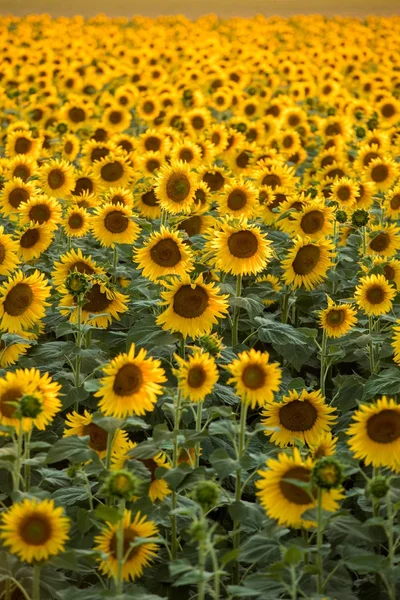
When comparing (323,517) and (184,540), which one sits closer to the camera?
(323,517)

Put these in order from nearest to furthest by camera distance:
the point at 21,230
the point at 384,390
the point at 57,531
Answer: the point at 57,531 < the point at 384,390 < the point at 21,230

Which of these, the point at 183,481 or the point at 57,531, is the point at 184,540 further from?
the point at 57,531

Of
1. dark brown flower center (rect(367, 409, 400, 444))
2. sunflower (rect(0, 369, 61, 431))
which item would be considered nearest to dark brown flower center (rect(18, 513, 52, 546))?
sunflower (rect(0, 369, 61, 431))

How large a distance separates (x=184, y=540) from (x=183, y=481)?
34 cm

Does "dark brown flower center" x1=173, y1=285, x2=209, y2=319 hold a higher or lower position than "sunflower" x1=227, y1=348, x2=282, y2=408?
higher

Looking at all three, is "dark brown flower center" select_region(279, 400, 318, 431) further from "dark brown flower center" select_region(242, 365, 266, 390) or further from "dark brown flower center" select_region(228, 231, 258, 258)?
"dark brown flower center" select_region(228, 231, 258, 258)

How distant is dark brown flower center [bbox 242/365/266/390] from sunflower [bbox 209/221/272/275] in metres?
1.09

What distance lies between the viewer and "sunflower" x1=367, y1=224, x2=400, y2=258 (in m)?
4.66

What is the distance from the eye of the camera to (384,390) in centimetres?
354

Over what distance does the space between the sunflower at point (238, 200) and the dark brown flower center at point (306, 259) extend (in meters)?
0.54

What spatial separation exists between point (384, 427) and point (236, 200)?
2125 mm

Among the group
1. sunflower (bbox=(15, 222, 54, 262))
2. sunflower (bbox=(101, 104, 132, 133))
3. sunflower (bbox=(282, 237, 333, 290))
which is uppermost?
sunflower (bbox=(101, 104, 132, 133))

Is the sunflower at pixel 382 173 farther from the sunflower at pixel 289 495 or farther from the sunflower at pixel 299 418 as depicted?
the sunflower at pixel 289 495

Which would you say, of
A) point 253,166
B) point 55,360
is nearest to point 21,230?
point 55,360
